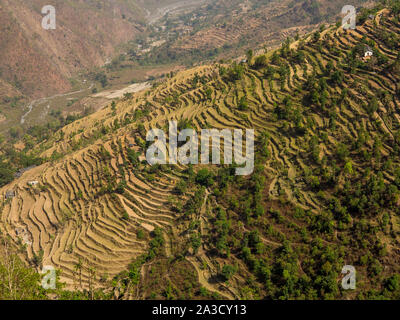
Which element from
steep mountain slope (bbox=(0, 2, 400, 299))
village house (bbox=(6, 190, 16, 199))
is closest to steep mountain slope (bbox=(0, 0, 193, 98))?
village house (bbox=(6, 190, 16, 199))

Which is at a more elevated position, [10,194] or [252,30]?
[252,30]

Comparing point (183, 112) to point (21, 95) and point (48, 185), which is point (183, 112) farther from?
point (21, 95)

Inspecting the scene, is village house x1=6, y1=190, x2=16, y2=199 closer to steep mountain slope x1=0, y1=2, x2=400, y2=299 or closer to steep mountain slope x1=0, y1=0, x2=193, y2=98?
steep mountain slope x1=0, y1=2, x2=400, y2=299

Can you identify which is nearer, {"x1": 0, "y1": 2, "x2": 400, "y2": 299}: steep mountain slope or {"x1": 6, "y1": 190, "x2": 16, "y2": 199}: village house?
{"x1": 0, "y1": 2, "x2": 400, "y2": 299}: steep mountain slope

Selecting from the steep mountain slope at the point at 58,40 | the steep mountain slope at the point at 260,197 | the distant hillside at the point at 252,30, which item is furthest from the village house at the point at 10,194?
the distant hillside at the point at 252,30

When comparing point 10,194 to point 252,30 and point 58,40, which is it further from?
point 58,40

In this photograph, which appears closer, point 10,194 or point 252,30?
point 10,194

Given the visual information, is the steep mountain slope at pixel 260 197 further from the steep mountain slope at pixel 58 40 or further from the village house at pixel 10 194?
the steep mountain slope at pixel 58 40

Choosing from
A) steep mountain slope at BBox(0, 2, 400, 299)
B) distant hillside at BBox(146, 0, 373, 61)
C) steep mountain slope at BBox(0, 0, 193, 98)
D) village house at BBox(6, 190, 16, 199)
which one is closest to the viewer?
steep mountain slope at BBox(0, 2, 400, 299)

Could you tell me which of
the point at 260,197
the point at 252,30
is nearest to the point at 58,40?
the point at 252,30
